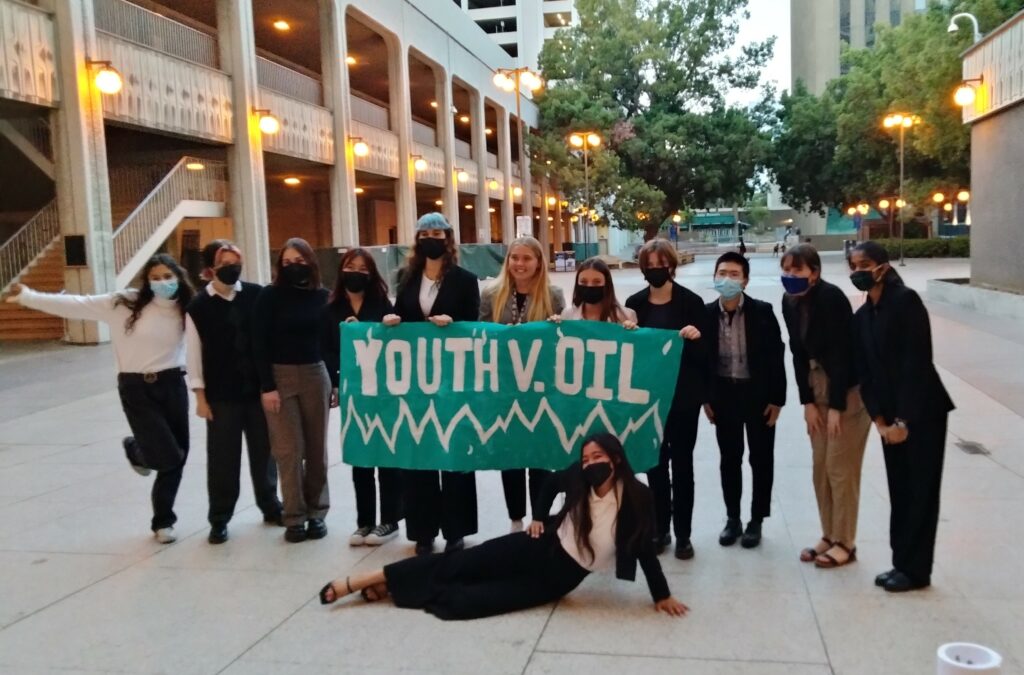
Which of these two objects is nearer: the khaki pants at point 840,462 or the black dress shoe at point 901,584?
the black dress shoe at point 901,584

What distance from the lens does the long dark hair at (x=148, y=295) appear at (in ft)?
18.6

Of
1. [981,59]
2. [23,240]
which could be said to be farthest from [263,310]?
[981,59]

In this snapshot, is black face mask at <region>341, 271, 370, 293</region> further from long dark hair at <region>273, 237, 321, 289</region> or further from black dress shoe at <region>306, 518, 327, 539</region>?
black dress shoe at <region>306, 518, 327, 539</region>

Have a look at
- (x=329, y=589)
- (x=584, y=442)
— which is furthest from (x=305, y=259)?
(x=584, y=442)

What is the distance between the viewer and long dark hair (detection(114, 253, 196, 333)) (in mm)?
5660

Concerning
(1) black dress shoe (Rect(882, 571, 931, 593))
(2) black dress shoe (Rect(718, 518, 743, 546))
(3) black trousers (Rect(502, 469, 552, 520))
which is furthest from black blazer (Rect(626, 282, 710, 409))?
(1) black dress shoe (Rect(882, 571, 931, 593))

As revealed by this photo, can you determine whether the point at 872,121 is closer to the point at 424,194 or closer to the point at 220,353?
the point at 424,194

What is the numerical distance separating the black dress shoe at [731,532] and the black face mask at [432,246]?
7.93ft

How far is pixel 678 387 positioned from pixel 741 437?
0.51 meters

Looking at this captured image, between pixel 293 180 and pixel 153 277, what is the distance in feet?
95.0

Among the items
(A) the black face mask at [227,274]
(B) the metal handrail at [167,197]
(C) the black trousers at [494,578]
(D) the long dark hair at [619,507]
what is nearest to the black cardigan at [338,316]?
(A) the black face mask at [227,274]

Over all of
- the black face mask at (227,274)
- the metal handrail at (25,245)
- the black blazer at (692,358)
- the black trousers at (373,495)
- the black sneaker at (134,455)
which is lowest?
the black trousers at (373,495)

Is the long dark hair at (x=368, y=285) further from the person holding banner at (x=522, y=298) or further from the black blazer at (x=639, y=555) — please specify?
the black blazer at (x=639, y=555)

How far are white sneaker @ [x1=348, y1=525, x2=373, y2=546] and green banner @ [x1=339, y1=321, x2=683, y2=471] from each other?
434mm
